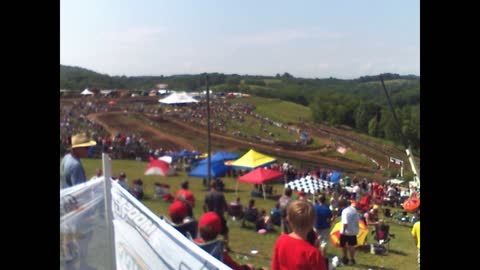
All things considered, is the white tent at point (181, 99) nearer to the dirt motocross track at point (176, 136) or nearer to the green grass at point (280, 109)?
the green grass at point (280, 109)

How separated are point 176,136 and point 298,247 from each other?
24939 mm

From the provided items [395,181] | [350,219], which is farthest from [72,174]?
[395,181]

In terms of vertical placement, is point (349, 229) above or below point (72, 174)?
below

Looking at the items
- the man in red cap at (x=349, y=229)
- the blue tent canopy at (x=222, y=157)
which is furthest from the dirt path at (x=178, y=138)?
the man in red cap at (x=349, y=229)

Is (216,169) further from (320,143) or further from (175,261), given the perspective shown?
(175,261)

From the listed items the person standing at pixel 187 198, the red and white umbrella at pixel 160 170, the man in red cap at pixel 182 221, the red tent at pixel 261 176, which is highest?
the man in red cap at pixel 182 221

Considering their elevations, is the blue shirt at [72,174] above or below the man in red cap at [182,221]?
above

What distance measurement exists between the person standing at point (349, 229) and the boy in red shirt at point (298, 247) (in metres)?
3.46

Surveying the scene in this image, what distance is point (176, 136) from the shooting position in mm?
26984

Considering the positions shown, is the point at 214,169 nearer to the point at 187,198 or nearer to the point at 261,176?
the point at 261,176

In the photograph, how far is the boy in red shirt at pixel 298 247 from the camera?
7.39 feet

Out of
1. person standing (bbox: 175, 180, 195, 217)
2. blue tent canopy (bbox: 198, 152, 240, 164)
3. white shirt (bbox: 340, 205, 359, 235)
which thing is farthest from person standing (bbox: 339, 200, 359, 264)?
blue tent canopy (bbox: 198, 152, 240, 164)
